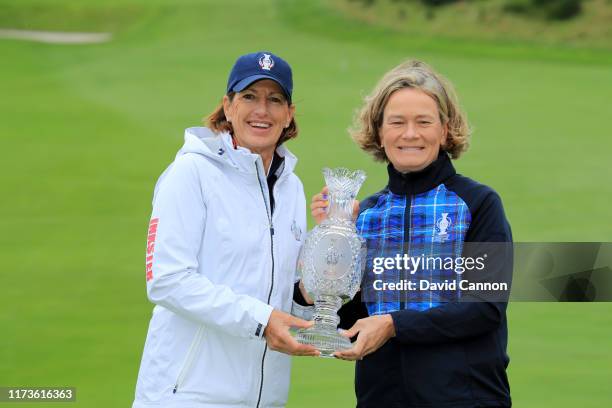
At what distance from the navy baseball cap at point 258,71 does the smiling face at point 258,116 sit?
0.02 m

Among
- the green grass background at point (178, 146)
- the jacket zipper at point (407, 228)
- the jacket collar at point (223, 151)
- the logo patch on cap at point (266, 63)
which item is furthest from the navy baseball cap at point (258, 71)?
the green grass background at point (178, 146)

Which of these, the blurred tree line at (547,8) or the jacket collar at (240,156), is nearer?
the jacket collar at (240,156)

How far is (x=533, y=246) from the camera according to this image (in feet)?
33.2

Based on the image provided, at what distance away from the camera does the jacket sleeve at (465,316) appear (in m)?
3.38

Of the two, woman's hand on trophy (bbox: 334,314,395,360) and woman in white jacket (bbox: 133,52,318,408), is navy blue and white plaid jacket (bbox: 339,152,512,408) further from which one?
woman in white jacket (bbox: 133,52,318,408)

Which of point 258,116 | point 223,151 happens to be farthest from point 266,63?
point 223,151

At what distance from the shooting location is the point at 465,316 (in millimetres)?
3375

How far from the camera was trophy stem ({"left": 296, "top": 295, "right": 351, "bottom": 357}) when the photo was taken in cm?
349

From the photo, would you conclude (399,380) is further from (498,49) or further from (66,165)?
(498,49)

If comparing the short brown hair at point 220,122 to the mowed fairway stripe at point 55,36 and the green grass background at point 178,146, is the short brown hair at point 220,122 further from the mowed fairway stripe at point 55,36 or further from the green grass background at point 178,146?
the mowed fairway stripe at point 55,36

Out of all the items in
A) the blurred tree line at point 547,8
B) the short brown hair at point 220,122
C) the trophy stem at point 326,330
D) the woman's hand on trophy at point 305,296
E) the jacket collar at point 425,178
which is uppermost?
the blurred tree line at point 547,8

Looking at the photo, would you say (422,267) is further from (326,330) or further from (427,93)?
(427,93)

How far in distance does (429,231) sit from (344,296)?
1.22 ft

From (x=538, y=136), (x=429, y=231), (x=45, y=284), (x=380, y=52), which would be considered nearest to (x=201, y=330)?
(x=429, y=231)
